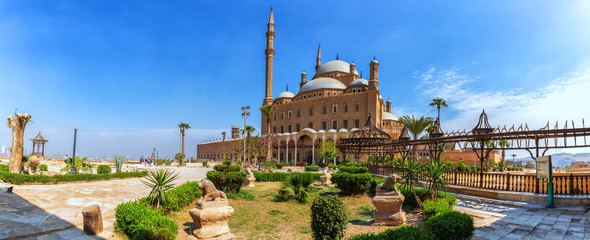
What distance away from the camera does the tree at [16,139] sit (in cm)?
1501

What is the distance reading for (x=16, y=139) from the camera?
49.9 ft

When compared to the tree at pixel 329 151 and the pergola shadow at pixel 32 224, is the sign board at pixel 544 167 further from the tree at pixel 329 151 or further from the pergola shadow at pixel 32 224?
the tree at pixel 329 151

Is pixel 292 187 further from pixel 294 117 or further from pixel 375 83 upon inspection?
pixel 294 117

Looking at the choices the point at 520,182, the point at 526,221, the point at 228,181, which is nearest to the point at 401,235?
the point at 526,221

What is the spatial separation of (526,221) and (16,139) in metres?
21.8

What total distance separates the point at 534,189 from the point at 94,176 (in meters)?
20.2

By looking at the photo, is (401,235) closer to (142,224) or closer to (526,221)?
(142,224)

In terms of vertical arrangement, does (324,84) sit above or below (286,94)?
above

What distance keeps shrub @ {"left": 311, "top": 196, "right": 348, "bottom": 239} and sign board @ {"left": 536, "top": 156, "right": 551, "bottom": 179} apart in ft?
26.2

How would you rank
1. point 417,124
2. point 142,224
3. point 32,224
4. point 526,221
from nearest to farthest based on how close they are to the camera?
point 142,224, point 32,224, point 526,221, point 417,124

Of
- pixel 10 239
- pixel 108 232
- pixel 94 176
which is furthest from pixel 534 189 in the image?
pixel 94 176

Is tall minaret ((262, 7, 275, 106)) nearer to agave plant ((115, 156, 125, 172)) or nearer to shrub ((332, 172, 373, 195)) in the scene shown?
agave plant ((115, 156, 125, 172))

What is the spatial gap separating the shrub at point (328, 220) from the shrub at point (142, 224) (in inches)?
130

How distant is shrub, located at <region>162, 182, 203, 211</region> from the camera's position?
357 inches
